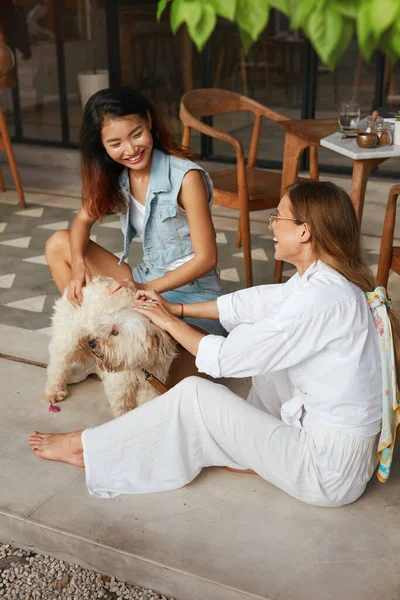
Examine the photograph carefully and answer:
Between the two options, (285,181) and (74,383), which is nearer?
(74,383)

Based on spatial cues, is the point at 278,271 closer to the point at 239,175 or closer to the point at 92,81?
the point at 239,175

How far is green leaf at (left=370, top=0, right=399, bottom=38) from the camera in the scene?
2.53ft

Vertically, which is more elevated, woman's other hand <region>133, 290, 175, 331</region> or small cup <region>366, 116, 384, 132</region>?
small cup <region>366, 116, 384, 132</region>

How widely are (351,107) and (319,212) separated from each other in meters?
1.60

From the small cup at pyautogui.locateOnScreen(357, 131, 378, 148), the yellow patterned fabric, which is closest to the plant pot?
the small cup at pyautogui.locateOnScreen(357, 131, 378, 148)

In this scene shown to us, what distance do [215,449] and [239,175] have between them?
1.81 metres

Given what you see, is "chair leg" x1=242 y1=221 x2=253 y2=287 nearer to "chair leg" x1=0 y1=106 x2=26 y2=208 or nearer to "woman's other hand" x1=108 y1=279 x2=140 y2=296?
"woman's other hand" x1=108 y1=279 x2=140 y2=296

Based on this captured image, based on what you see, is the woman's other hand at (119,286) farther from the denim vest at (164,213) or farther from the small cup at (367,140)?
the small cup at (367,140)

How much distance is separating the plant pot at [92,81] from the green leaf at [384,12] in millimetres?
6367

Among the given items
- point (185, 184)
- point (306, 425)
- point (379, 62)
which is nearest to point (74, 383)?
point (185, 184)

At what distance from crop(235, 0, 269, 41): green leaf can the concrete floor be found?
5.03 ft

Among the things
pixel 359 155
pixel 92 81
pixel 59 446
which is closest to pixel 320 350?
pixel 59 446

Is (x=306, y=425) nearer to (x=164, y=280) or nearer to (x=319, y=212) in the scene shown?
(x=319, y=212)

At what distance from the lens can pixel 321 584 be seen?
1948mm
